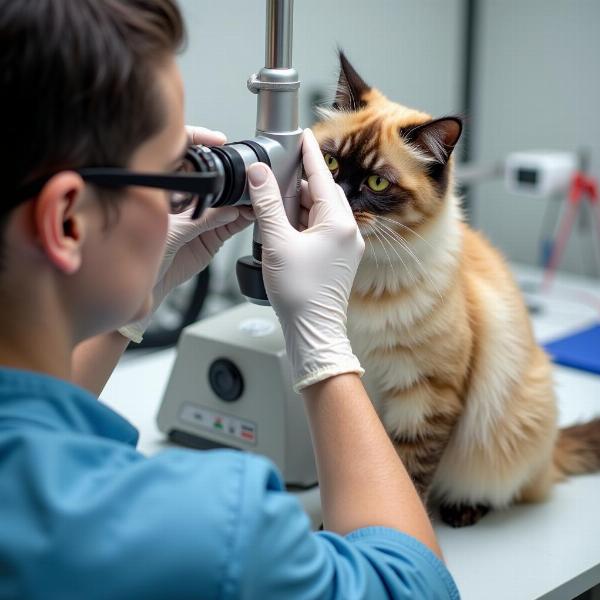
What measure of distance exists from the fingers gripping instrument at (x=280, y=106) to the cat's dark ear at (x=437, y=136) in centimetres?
17

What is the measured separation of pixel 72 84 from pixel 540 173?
1.63m

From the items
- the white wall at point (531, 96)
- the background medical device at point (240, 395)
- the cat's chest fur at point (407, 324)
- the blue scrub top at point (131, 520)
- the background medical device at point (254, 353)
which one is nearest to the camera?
the blue scrub top at point (131, 520)

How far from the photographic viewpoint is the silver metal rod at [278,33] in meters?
0.90

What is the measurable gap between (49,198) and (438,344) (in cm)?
57

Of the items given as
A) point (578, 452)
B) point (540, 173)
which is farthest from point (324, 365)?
point (540, 173)

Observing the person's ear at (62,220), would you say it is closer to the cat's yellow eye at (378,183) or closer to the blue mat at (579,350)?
the cat's yellow eye at (378,183)

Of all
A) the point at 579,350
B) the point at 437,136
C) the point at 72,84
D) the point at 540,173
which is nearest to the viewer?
the point at 72,84

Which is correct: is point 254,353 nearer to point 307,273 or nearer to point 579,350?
point 307,273

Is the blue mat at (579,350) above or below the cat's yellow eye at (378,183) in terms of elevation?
below

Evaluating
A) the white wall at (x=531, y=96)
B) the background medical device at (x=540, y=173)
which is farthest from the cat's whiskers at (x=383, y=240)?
the white wall at (x=531, y=96)

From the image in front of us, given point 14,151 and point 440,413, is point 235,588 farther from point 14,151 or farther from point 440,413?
point 440,413

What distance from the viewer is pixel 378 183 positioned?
103 centimetres

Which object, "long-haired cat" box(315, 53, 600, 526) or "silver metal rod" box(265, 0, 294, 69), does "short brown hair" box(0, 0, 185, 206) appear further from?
"long-haired cat" box(315, 53, 600, 526)

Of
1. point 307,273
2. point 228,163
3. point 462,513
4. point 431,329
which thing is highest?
point 228,163
